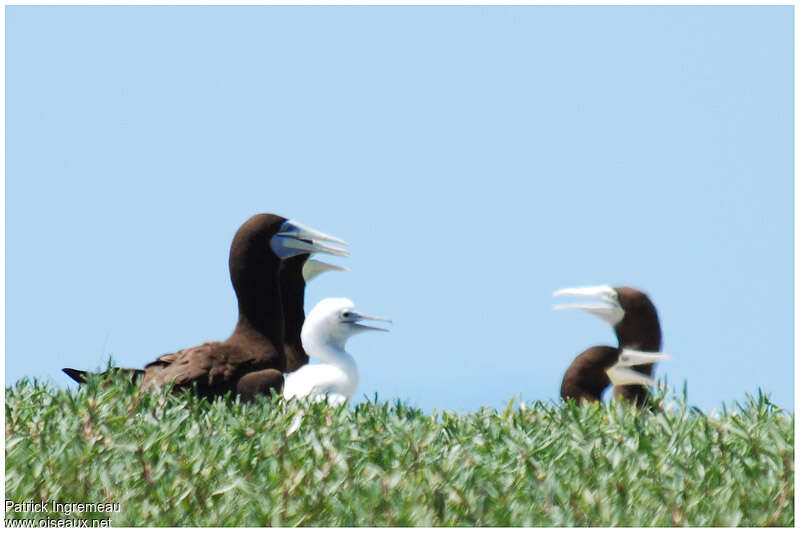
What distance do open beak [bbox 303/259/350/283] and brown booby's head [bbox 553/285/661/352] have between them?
6.70 ft

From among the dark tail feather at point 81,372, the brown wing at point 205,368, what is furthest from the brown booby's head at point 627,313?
the dark tail feather at point 81,372

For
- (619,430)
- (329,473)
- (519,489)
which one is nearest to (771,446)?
(619,430)

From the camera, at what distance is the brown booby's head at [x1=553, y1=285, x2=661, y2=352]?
987 cm

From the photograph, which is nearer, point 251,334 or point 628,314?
point 251,334

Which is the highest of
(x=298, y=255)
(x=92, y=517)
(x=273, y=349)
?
(x=298, y=255)

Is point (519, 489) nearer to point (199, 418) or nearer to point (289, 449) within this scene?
point (289, 449)

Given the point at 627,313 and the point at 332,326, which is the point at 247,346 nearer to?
the point at 332,326

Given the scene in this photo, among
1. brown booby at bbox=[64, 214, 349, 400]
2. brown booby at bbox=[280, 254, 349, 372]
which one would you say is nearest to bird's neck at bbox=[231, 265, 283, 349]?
brown booby at bbox=[64, 214, 349, 400]

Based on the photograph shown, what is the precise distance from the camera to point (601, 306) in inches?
392

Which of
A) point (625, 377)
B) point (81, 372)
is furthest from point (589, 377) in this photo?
point (81, 372)

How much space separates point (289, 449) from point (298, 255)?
12.2ft

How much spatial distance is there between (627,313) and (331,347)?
96.6 inches

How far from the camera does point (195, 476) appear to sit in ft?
21.4

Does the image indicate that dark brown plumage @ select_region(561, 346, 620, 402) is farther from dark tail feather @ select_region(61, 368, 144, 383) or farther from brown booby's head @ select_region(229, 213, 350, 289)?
dark tail feather @ select_region(61, 368, 144, 383)
